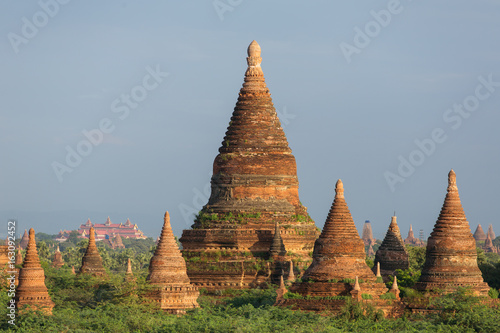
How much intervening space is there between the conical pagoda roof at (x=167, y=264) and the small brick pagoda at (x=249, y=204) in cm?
624

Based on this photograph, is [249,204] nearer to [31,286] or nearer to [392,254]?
[392,254]

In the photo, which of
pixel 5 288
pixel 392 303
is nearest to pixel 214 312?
pixel 392 303

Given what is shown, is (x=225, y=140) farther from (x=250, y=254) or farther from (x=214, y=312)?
(x=214, y=312)

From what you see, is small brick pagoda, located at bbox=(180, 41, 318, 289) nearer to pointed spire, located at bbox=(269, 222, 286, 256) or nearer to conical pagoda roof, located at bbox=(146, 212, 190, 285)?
pointed spire, located at bbox=(269, 222, 286, 256)

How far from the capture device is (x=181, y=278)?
69.6 m

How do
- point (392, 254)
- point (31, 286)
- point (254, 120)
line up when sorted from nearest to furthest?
point (31, 286) < point (254, 120) < point (392, 254)

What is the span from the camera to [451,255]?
67.4 meters

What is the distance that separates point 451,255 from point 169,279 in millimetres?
12009

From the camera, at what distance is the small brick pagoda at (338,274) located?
64.7 m

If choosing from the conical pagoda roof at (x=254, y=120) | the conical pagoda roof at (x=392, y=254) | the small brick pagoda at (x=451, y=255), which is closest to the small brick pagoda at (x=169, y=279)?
the small brick pagoda at (x=451, y=255)

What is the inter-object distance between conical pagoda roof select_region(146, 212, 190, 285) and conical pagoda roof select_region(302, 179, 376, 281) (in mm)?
6272

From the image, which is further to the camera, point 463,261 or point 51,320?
point 463,261

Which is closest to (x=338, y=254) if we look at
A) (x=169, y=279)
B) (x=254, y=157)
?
(x=169, y=279)

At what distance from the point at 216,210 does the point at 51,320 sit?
56.2ft
